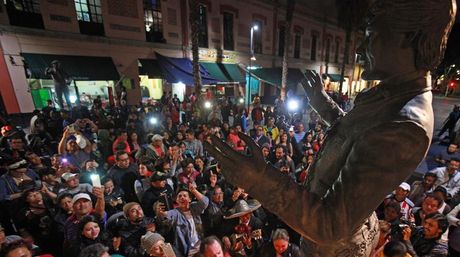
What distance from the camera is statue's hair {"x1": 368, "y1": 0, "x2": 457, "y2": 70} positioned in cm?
108

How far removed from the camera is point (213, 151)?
1.07 m

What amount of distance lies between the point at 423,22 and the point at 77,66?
1267 cm

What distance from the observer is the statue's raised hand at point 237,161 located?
1038 mm

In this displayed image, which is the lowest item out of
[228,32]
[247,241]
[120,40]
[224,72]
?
[247,241]

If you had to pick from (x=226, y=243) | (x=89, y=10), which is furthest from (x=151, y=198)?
(x=89, y=10)

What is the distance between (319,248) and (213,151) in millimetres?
867

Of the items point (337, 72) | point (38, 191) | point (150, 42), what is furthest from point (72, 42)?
point (337, 72)

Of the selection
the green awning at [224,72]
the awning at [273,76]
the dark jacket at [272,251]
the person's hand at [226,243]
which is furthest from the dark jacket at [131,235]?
the awning at [273,76]

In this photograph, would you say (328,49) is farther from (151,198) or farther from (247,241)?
(151,198)

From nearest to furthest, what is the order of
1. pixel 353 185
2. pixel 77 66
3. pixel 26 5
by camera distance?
pixel 353 185 < pixel 26 5 < pixel 77 66

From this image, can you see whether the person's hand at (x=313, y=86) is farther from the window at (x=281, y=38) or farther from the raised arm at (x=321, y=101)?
the window at (x=281, y=38)

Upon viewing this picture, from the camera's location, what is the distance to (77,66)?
1095 cm

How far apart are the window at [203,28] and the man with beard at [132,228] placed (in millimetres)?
14130

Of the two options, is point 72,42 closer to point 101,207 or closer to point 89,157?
point 89,157
